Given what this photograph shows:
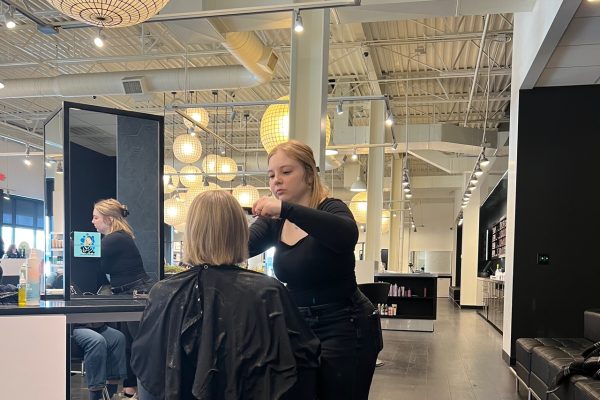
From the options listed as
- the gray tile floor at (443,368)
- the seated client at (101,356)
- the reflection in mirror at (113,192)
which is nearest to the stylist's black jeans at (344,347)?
the reflection in mirror at (113,192)

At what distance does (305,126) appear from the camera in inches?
171

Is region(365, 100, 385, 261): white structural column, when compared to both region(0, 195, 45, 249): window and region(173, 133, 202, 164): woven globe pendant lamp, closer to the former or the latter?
region(173, 133, 202, 164): woven globe pendant lamp

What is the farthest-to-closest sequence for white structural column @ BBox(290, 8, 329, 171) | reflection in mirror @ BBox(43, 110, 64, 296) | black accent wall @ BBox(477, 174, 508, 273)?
black accent wall @ BBox(477, 174, 508, 273)
white structural column @ BBox(290, 8, 329, 171)
reflection in mirror @ BBox(43, 110, 64, 296)

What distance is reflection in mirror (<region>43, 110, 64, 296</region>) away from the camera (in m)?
2.78

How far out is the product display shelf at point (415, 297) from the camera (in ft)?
31.3

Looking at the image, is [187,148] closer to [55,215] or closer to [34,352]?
[55,215]

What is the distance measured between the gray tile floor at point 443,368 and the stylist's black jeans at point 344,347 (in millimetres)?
3101

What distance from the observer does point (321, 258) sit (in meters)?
1.55

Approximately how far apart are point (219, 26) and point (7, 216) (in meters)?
12.1

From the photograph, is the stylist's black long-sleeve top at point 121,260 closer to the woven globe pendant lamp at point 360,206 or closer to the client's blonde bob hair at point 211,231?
the client's blonde bob hair at point 211,231

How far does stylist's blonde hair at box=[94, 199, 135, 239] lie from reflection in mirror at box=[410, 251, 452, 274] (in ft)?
73.5

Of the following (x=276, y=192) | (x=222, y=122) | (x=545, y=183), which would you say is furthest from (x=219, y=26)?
(x=222, y=122)

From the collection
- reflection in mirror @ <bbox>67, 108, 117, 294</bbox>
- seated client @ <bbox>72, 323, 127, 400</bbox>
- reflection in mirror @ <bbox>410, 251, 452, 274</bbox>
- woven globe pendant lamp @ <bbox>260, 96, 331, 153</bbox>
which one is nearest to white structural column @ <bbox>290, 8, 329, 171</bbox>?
woven globe pendant lamp @ <bbox>260, 96, 331, 153</bbox>

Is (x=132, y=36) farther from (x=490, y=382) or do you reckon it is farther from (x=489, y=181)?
(x=489, y=181)
